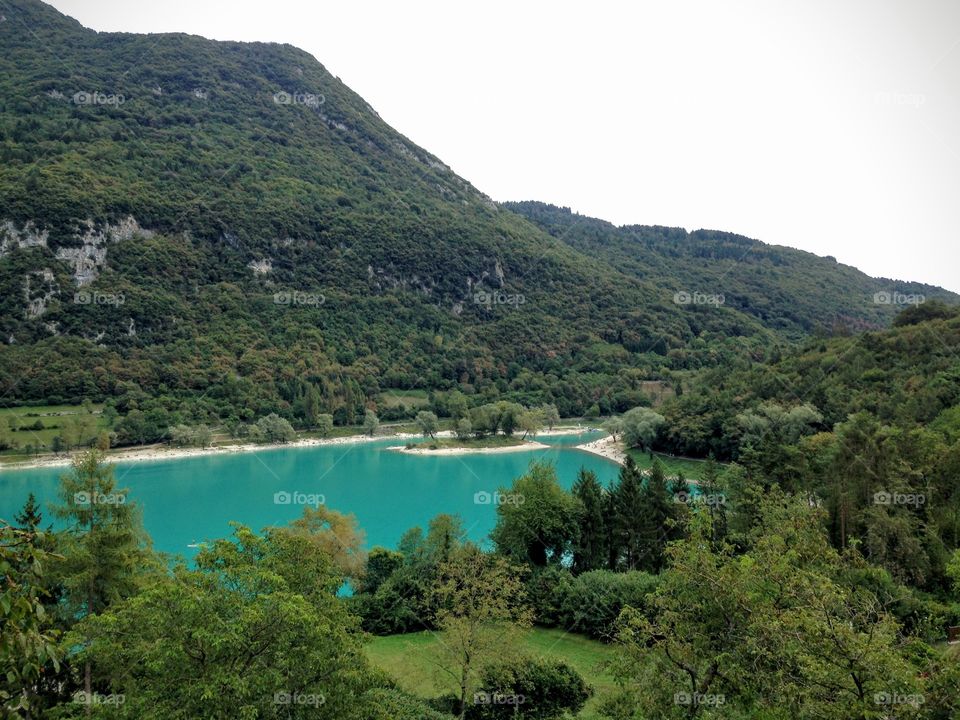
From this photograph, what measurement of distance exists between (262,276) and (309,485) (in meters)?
83.6

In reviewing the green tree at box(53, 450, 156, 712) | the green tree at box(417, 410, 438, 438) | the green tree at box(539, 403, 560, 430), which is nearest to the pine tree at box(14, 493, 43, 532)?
the green tree at box(53, 450, 156, 712)

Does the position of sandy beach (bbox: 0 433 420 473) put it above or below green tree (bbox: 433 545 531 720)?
below

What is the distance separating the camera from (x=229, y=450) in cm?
8162

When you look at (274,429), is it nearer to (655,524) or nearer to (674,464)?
(674,464)

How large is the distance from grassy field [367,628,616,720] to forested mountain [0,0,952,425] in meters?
73.1

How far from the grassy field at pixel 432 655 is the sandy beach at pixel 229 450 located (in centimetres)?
5500

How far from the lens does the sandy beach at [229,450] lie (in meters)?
67.2

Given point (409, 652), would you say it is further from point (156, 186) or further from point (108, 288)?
point (156, 186)

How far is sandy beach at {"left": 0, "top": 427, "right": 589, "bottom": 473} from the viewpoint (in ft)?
221

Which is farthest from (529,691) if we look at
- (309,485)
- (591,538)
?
(309,485)

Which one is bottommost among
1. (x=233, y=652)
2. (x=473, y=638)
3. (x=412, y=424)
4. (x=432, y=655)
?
(x=412, y=424)

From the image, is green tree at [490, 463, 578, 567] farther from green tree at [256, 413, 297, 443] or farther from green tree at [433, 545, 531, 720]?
green tree at [256, 413, 297, 443]

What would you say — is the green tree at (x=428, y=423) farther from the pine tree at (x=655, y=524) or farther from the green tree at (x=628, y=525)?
the green tree at (x=628, y=525)

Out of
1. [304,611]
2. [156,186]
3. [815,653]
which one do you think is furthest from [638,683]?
[156,186]
